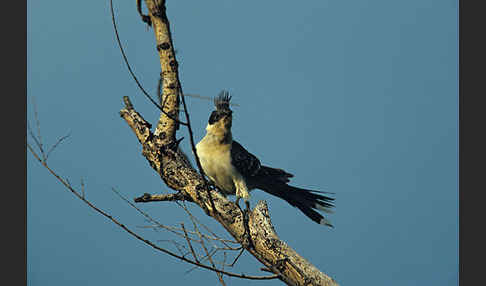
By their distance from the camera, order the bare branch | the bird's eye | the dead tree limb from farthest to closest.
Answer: the bird's eye → the bare branch → the dead tree limb

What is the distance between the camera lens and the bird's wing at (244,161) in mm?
2277

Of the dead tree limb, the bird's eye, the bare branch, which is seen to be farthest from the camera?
the bird's eye

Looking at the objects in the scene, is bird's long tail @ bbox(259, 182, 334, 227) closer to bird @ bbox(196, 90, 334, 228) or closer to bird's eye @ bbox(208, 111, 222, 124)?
bird @ bbox(196, 90, 334, 228)

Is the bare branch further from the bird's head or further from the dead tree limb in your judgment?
the bird's head

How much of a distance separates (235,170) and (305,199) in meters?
0.39

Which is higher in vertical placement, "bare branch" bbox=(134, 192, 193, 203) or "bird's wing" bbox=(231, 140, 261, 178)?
"bird's wing" bbox=(231, 140, 261, 178)

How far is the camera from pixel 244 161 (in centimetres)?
230

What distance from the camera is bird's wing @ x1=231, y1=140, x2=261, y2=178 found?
2.28 metres

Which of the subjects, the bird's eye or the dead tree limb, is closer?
the dead tree limb

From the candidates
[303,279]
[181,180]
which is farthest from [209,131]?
[303,279]

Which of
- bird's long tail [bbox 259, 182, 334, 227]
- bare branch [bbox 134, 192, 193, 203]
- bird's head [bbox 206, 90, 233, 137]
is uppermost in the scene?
bird's head [bbox 206, 90, 233, 137]

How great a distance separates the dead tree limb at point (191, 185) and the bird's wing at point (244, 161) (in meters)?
0.27

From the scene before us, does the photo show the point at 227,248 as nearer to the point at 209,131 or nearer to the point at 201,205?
the point at 201,205

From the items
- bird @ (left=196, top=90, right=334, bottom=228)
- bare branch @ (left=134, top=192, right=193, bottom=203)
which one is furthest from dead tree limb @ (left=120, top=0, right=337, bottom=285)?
bird @ (left=196, top=90, right=334, bottom=228)
